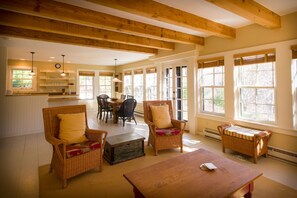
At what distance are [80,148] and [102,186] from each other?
598 millimetres

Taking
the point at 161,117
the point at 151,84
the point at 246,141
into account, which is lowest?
the point at 246,141

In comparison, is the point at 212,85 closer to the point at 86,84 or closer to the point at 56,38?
the point at 56,38

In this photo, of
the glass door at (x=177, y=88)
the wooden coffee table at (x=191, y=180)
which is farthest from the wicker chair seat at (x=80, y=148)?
the glass door at (x=177, y=88)

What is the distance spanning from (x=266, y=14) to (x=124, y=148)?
3.24 m

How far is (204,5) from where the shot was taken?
2.64 m

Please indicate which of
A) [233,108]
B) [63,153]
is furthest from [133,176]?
[233,108]

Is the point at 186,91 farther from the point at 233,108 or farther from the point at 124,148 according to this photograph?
the point at 124,148

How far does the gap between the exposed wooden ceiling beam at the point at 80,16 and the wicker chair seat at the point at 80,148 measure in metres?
1.94

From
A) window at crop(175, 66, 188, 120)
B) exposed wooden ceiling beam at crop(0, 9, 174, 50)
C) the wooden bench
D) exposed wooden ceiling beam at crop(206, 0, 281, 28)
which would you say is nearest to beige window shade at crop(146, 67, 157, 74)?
window at crop(175, 66, 188, 120)

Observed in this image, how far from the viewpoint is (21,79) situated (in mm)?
7316

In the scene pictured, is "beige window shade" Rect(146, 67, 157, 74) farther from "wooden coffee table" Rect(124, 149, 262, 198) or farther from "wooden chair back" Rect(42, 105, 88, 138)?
"wooden coffee table" Rect(124, 149, 262, 198)

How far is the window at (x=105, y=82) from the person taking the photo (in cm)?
927

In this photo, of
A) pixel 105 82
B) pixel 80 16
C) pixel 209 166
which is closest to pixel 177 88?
pixel 80 16

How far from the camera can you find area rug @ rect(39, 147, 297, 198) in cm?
210
